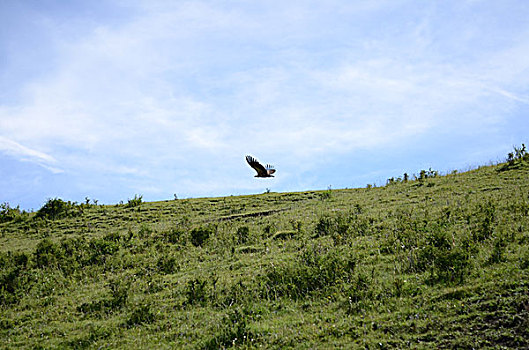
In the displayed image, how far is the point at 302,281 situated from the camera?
12.4 metres

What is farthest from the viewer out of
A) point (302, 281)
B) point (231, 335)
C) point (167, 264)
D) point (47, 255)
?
point (47, 255)

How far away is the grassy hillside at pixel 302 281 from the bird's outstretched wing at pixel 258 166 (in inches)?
110

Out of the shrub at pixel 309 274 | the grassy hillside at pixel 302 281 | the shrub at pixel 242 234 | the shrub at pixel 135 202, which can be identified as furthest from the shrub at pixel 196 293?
the shrub at pixel 135 202

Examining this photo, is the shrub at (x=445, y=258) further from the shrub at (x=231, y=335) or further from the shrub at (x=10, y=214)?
the shrub at (x=10, y=214)

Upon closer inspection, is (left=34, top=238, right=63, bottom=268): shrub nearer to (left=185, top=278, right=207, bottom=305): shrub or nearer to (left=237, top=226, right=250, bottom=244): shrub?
(left=237, top=226, right=250, bottom=244): shrub

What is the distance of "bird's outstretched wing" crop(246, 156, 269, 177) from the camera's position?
65.0 ft

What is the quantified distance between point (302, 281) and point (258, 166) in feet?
28.1

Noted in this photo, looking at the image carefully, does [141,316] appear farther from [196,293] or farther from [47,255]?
[47,255]

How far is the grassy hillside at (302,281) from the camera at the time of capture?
9055 millimetres

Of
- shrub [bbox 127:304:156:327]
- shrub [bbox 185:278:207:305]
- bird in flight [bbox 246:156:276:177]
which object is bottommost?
shrub [bbox 127:304:156:327]

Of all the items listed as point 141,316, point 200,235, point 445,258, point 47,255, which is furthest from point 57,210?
point 445,258

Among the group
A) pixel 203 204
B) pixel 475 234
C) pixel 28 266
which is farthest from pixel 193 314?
pixel 203 204

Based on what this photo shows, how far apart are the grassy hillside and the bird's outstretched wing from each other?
279cm

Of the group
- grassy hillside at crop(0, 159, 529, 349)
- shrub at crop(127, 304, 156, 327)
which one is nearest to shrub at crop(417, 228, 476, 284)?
grassy hillside at crop(0, 159, 529, 349)
